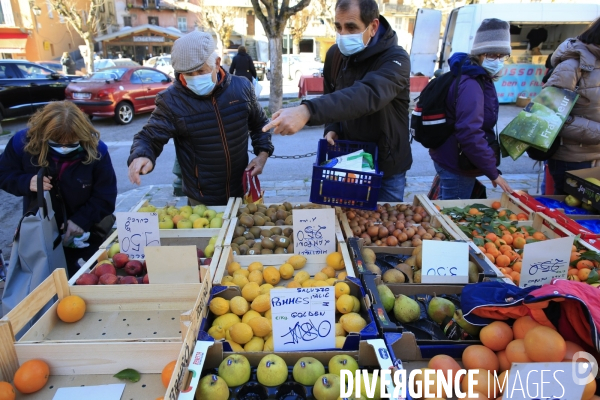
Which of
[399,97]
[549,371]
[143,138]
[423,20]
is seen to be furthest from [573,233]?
[423,20]

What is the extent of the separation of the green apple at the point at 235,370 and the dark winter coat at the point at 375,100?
1027 mm

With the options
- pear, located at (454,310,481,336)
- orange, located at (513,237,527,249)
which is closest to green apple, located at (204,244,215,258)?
pear, located at (454,310,481,336)

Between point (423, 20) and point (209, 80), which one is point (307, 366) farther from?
point (423, 20)

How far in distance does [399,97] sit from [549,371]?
182 cm

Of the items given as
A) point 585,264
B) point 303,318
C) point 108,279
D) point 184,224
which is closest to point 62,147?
point 184,224

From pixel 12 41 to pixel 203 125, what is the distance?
3048 cm

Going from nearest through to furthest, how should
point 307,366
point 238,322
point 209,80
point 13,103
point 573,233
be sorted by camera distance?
point 307,366
point 238,322
point 573,233
point 209,80
point 13,103

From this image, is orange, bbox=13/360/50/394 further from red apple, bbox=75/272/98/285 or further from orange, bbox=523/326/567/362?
orange, bbox=523/326/567/362

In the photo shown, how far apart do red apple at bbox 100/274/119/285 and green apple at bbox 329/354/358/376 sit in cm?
116

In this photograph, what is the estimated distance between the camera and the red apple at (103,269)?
2043mm

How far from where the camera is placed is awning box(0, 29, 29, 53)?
987 inches

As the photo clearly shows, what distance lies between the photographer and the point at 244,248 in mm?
2309

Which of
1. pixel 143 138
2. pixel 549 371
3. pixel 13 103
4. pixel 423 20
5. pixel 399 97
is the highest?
pixel 423 20

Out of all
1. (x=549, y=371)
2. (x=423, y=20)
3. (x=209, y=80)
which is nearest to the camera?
(x=549, y=371)
